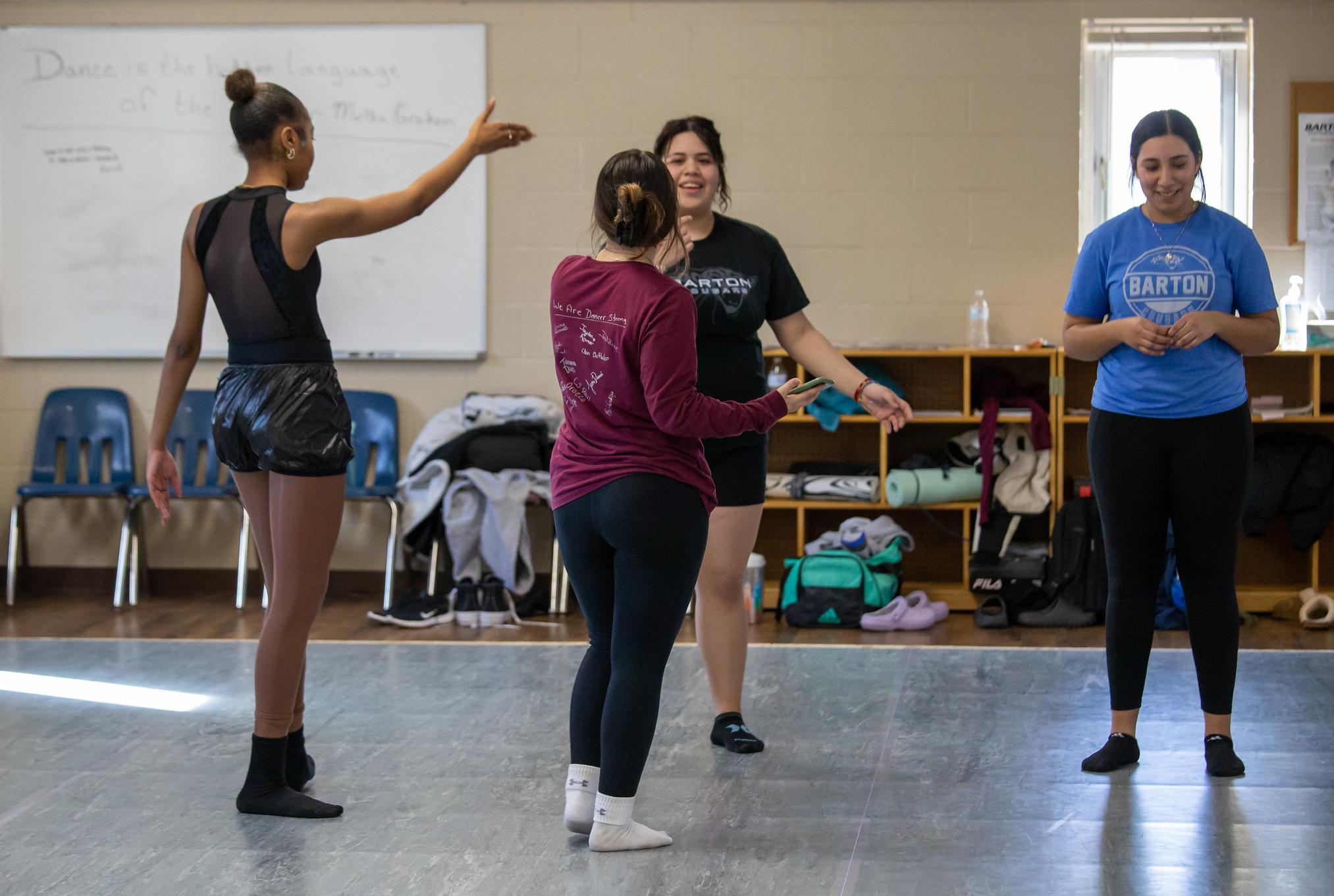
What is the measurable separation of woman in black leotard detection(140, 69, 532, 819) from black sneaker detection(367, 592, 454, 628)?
7.47ft

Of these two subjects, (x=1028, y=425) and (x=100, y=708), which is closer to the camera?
(x=100, y=708)

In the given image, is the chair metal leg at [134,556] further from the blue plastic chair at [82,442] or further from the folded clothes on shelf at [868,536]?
the folded clothes on shelf at [868,536]

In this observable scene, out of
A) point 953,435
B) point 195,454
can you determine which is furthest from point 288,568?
point 953,435

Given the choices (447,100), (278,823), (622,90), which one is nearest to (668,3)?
(622,90)

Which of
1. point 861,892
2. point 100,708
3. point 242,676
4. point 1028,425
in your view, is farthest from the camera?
point 1028,425

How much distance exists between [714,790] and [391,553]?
2788 mm

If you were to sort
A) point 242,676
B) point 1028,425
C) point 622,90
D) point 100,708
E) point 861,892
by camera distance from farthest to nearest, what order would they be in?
point 622,90 → point 1028,425 → point 242,676 → point 100,708 → point 861,892

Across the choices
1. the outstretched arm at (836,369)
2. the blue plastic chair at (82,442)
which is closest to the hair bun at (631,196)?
the outstretched arm at (836,369)

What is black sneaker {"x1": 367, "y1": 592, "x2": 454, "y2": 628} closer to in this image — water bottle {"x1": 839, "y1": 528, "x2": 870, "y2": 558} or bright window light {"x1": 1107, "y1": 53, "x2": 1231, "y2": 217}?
water bottle {"x1": 839, "y1": 528, "x2": 870, "y2": 558}

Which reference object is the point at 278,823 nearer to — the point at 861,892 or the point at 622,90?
the point at 861,892

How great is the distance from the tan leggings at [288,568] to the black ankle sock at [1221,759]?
6.16 feet

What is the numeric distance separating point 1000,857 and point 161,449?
1.81 meters

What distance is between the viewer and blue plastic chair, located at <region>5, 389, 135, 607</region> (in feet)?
18.1

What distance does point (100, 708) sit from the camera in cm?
342
